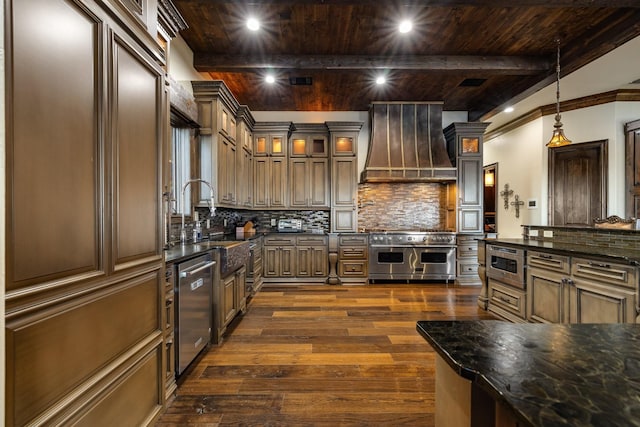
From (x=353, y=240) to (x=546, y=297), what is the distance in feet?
9.63

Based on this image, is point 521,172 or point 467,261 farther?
point 521,172

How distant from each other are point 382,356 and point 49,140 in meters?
2.59

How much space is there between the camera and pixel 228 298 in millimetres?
3018

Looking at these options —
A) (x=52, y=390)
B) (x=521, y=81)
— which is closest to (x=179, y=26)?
(x=52, y=390)

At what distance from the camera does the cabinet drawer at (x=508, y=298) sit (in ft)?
10.4

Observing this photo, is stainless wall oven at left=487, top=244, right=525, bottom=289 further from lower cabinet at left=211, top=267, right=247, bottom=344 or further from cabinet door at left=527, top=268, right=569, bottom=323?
lower cabinet at left=211, top=267, right=247, bottom=344

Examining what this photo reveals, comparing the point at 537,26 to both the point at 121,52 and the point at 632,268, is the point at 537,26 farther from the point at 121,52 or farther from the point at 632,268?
the point at 121,52

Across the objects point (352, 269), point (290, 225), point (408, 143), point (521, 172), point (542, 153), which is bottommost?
point (352, 269)

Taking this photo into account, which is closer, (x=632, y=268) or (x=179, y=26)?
(x=632, y=268)

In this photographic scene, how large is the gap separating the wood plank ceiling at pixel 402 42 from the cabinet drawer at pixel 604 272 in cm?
243

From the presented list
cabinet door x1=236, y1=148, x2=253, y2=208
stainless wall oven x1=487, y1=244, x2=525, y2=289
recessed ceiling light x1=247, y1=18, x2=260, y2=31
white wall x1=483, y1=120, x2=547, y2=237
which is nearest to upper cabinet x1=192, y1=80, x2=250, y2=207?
cabinet door x1=236, y1=148, x2=253, y2=208

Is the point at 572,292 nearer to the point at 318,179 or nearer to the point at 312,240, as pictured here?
the point at 312,240

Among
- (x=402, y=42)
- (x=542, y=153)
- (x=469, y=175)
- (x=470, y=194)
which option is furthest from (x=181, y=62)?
(x=542, y=153)

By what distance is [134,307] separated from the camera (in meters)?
1.47
